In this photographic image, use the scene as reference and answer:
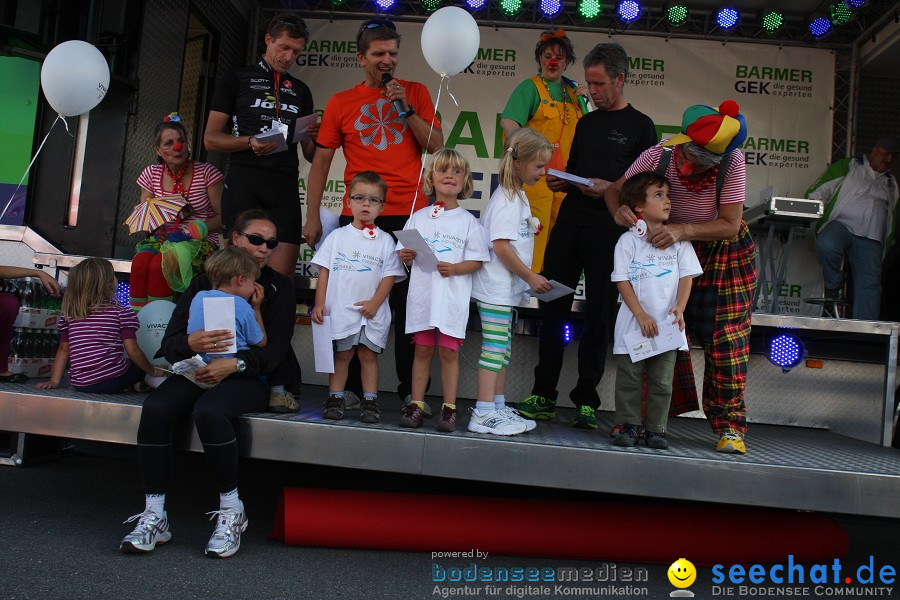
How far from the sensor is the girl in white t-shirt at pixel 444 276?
3.16m

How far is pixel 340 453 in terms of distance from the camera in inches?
113

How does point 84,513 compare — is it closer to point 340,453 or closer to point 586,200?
point 340,453

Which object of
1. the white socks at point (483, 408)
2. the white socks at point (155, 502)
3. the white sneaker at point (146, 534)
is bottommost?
the white sneaker at point (146, 534)

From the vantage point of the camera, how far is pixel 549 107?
436cm

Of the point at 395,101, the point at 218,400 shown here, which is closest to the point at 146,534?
the point at 218,400

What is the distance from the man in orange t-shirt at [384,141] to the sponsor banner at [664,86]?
12.6 feet

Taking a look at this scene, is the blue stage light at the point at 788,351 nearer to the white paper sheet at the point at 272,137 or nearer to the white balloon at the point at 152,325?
the white paper sheet at the point at 272,137

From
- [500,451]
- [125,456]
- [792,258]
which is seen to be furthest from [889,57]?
[125,456]

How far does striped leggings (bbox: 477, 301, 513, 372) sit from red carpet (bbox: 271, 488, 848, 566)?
58 centimetres

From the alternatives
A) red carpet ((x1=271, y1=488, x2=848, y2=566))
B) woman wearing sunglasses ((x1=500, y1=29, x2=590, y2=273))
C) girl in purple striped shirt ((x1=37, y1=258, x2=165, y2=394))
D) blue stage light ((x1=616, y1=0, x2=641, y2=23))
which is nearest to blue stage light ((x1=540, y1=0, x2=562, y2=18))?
blue stage light ((x1=616, y1=0, x2=641, y2=23))

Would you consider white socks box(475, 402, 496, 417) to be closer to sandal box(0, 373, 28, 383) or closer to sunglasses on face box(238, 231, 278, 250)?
sunglasses on face box(238, 231, 278, 250)

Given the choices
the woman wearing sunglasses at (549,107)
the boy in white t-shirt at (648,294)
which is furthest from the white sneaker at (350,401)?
the woman wearing sunglasses at (549,107)

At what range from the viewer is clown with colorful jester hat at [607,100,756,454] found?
3121 mm

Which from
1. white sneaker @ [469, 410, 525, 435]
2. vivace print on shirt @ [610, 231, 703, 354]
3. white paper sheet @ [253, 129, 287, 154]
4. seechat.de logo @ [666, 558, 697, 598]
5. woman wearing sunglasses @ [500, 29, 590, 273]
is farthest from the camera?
woman wearing sunglasses @ [500, 29, 590, 273]
